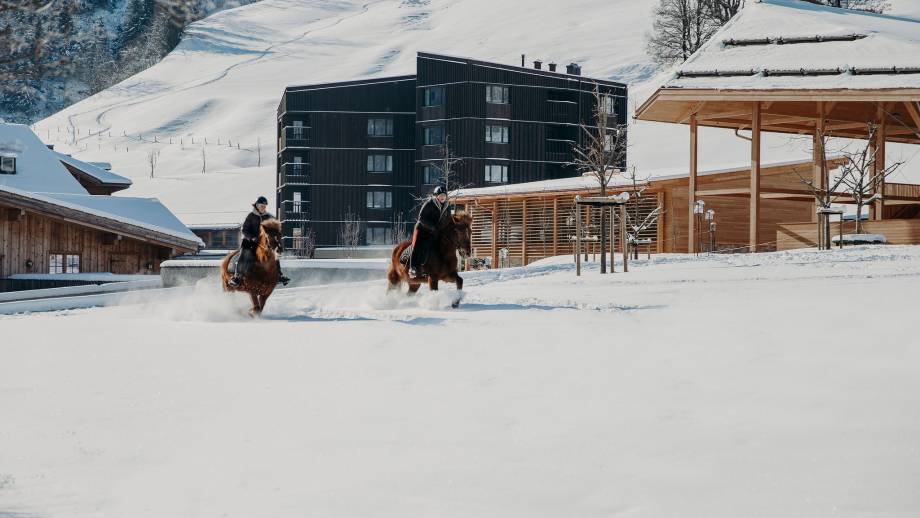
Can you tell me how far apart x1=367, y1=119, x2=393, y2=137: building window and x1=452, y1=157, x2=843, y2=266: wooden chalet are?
22.8m

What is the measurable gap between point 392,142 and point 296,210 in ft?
26.7

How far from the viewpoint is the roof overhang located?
2950 centimetres

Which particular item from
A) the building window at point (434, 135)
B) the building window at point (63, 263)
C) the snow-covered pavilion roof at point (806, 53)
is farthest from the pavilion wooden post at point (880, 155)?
the building window at point (434, 135)

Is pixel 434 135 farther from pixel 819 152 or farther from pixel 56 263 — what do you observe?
pixel 56 263

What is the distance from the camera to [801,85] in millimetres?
29875

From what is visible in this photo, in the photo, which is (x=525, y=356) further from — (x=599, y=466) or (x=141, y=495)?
(x=141, y=495)

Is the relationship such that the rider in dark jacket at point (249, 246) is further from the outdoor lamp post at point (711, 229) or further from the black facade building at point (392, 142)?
the black facade building at point (392, 142)

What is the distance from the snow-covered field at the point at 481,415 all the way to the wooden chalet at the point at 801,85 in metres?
16.0

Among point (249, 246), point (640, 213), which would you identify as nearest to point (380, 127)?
point (640, 213)

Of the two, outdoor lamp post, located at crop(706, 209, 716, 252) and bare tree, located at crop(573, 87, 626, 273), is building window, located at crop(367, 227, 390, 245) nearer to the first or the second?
bare tree, located at crop(573, 87, 626, 273)

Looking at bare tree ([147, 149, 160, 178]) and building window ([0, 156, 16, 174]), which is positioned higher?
bare tree ([147, 149, 160, 178])

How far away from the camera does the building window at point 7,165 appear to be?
41.3 meters

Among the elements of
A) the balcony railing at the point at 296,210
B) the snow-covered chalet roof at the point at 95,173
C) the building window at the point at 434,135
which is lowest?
the balcony railing at the point at 296,210

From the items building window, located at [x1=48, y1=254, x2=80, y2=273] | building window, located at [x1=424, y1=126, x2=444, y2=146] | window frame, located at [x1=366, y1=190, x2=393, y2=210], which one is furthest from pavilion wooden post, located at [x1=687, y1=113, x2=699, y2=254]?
window frame, located at [x1=366, y1=190, x2=393, y2=210]
